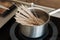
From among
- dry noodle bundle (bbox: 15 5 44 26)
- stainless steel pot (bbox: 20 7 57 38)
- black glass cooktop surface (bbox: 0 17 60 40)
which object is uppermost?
dry noodle bundle (bbox: 15 5 44 26)

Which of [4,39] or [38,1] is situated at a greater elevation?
[38,1]

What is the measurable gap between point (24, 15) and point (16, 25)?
71mm

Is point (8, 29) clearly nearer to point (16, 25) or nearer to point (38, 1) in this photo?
point (16, 25)

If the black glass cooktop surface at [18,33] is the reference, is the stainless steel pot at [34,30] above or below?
above

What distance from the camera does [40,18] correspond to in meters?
0.66

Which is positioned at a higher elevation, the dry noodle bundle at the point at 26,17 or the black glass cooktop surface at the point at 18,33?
the dry noodle bundle at the point at 26,17

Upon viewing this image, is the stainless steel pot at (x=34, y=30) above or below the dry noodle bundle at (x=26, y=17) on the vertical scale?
below

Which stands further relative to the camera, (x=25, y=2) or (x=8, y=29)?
(x=25, y=2)

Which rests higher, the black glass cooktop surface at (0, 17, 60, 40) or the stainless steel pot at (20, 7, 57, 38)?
the stainless steel pot at (20, 7, 57, 38)

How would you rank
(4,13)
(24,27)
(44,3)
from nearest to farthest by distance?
(24,27)
(4,13)
(44,3)

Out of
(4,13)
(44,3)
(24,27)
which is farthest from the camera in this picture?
(44,3)

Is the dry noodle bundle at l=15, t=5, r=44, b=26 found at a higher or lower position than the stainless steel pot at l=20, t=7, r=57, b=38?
higher

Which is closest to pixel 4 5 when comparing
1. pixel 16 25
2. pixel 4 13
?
pixel 4 13

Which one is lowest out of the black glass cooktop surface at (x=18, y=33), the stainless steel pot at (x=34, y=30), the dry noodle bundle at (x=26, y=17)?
the black glass cooktop surface at (x=18, y=33)
